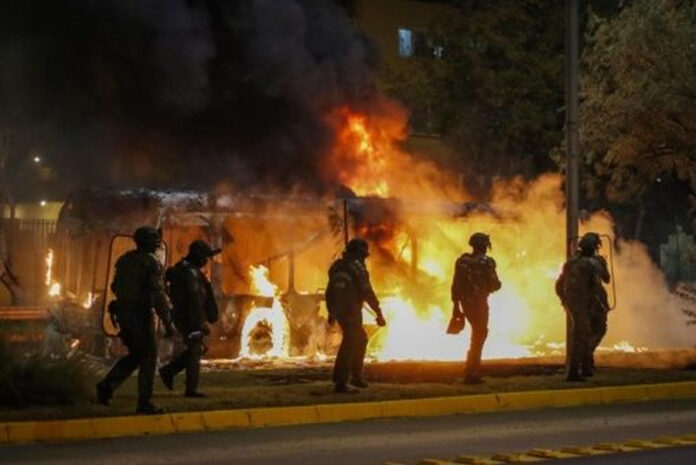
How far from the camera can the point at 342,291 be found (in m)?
13.7

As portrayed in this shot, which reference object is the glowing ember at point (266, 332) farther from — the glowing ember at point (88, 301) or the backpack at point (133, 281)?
the backpack at point (133, 281)

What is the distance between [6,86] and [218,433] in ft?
61.3

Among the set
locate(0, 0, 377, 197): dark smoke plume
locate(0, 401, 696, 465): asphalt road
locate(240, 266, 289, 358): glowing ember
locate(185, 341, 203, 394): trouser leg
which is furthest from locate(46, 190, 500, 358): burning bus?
locate(0, 401, 696, 465): asphalt road

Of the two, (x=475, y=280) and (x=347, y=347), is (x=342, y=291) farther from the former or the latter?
(x=475, y=280)

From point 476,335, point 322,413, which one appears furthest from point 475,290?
point 322,413

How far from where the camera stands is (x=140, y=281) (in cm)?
1142

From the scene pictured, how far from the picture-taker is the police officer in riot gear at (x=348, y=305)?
13641 mm

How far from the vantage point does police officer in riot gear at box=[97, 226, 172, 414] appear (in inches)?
449

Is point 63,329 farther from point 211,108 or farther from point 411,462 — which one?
point 411,462

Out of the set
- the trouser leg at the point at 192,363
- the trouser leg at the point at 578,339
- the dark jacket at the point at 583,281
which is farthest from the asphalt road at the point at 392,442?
the dark jacket at the point at 583,281

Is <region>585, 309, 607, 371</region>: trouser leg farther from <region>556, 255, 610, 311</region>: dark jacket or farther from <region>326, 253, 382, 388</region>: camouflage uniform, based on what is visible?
<region>326, 253, 382, 388</region>: camouflage uniform

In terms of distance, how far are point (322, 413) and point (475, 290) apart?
285cm

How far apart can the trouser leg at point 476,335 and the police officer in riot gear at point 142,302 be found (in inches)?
168

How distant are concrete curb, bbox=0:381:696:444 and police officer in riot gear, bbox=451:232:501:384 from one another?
99 cm
